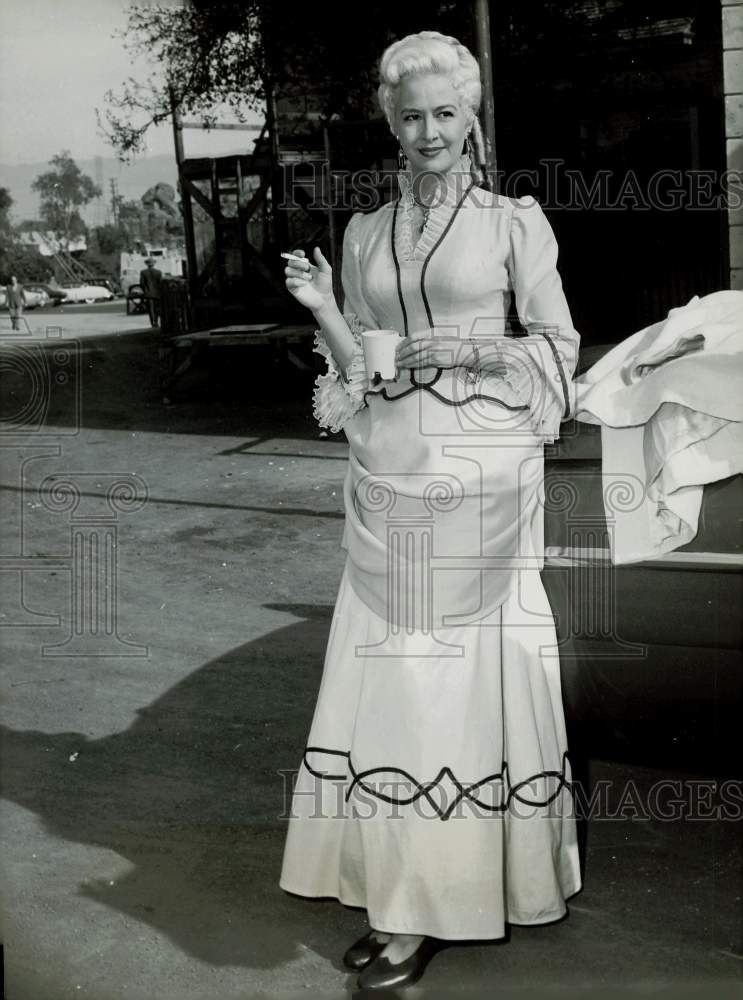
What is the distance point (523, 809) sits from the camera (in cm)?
284

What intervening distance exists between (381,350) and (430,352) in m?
0.11

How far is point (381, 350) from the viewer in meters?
2.72

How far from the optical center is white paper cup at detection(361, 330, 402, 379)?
8.93 feet

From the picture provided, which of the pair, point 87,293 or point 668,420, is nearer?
point 668,420

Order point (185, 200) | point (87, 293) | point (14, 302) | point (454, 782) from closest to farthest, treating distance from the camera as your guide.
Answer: point (454, 782) < point (185, 200) < point (14, 302) < point (87, 293)

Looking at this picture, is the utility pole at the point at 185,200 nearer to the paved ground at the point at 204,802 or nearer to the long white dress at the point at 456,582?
the paved ground at the point at 204,802

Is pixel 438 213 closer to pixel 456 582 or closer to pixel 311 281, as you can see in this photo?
pixel 311 281

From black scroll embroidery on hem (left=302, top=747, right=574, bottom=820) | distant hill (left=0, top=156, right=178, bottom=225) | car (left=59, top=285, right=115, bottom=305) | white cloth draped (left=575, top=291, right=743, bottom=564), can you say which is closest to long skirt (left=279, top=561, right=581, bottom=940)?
black scroll embroidery on hem (left=302, top=747, right=574, bottom=820)


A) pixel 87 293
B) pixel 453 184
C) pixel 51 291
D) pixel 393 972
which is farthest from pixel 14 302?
pixel 393 972

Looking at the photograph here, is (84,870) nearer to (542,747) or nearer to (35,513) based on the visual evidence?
(542,747)

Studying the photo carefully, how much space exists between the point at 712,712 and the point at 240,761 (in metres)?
1.70

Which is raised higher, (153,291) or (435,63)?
(435,63)

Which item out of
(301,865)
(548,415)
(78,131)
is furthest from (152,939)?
(78,131)

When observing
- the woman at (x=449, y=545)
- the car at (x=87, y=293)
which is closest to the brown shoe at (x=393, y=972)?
the woman at (x=449, y=545)
